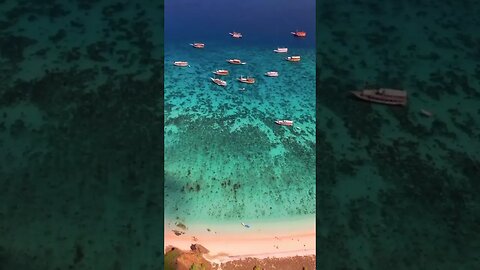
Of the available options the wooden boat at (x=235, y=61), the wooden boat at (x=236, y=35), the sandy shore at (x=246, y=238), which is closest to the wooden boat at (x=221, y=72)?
the wooden boat at (x=235, y=61)

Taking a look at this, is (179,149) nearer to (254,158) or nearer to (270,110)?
(254,158)

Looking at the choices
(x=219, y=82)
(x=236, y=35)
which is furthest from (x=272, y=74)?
(x=236, y=35)

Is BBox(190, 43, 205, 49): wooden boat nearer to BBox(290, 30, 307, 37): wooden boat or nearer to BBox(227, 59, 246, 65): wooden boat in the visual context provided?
BBox(227, 59, 246, 65): wooden boat

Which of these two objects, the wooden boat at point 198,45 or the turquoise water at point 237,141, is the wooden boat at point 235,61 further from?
the wooden boat at point 198,45

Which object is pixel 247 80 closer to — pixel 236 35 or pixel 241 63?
pixel 241 63

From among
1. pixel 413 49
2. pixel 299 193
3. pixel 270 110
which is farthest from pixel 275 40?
pixel 413 49

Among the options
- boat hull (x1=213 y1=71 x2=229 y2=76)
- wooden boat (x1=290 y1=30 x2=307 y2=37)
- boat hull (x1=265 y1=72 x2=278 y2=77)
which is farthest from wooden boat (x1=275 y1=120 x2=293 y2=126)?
wooden boat (x1=290 y1=30 x2=307 y2=37)

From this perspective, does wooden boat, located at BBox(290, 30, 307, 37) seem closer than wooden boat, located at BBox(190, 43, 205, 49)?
No
